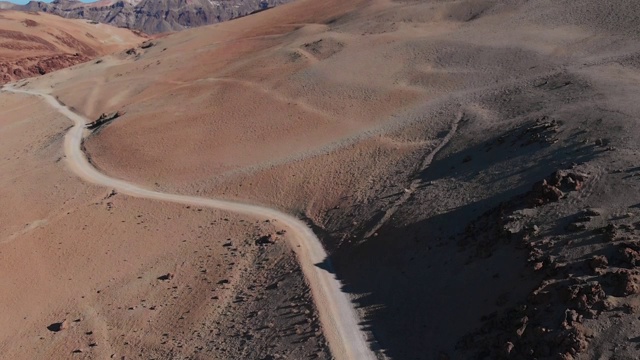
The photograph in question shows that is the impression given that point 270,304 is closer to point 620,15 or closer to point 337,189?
point 337,189

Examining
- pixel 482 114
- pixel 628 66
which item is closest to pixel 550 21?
pixel 628 66

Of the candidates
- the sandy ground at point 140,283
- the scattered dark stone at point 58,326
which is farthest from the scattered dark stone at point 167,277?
the scattered dark stone at point 58,326

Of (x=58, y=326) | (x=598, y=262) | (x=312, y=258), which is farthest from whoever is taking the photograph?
(x=312, y=258)

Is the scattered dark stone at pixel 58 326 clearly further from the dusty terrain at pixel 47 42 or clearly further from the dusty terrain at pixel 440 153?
the dusty terrain at pixel 47 42

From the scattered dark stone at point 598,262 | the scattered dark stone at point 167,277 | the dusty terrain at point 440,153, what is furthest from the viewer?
the scattered dark stone at point 167,277

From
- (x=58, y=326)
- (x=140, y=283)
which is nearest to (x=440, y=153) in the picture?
(x=140, y=283)

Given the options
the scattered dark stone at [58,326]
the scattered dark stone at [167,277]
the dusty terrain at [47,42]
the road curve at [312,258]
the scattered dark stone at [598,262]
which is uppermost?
the dusty terrain at [47,42]

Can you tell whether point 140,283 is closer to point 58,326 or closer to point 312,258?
point 58,326
